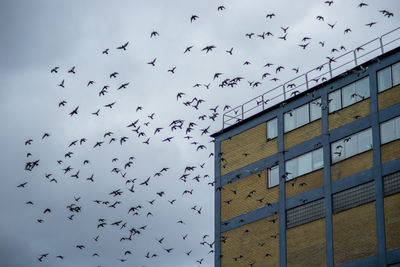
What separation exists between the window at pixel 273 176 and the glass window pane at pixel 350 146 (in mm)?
6852

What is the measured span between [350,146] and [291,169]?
578cm

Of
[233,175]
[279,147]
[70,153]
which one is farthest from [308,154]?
[70,153]

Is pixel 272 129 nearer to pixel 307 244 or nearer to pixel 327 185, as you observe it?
pixel 327 185

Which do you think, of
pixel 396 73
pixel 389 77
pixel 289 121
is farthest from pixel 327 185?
pixel 396 73


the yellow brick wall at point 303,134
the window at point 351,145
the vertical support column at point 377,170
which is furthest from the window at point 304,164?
the vertical support column at point 377,170

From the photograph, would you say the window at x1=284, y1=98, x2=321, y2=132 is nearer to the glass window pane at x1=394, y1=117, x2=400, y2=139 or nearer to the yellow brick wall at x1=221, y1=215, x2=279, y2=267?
the yellow brick wall at x1=221, y1=215, x2=279, y2=267

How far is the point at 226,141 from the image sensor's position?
73.8 metres

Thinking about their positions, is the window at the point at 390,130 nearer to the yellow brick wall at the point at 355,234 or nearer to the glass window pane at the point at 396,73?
the glass window pane at the point at 396,73

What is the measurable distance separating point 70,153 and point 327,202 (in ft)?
61.1

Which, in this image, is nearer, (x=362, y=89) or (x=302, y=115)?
(x=362, y=89)

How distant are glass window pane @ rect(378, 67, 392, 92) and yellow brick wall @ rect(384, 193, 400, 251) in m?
7.86

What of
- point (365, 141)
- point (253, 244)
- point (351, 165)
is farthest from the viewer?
point (253, 244)

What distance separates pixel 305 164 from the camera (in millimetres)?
66000

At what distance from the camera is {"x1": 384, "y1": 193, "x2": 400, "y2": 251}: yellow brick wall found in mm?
56897
